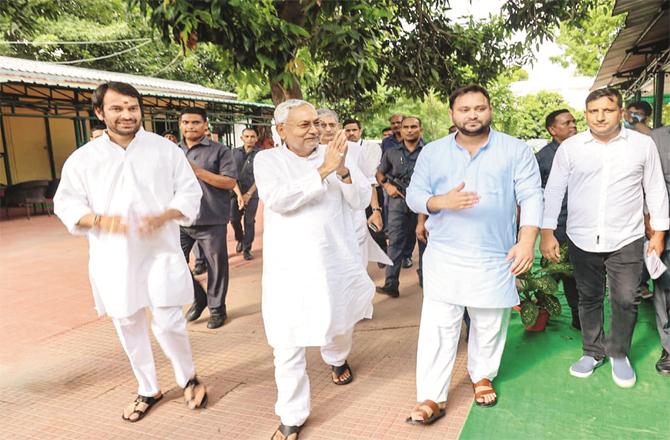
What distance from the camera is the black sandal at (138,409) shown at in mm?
3020

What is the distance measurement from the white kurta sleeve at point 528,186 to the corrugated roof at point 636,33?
2752 mm

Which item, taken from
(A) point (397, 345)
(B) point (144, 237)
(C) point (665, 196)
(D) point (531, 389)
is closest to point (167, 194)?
(B) point (144, 237)

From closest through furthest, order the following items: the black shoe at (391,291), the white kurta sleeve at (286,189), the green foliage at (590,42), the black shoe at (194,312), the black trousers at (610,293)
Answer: the white kurta sleeve at (286,189), the black trousers at (610,293), the black shoe at (194,312), the black shoe at (391,291), the green foliage at (590,42)

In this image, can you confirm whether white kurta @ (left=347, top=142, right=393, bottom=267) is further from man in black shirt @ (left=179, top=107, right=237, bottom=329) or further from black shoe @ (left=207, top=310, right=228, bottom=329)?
black shoe @ (left=207, top=310, right=228, bottom=329)

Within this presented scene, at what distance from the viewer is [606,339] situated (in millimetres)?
3451

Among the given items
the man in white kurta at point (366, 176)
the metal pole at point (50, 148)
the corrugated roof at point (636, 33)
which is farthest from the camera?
the metal pole at point (50, 148)

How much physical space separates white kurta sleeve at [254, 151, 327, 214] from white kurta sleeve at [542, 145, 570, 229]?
4.60ft

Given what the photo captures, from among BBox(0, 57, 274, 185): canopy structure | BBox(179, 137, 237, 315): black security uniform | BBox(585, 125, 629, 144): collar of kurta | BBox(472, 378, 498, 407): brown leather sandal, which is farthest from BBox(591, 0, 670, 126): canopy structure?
BBox(0, 57, 274, 185): canopy structure

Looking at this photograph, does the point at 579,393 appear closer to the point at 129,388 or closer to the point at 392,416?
the point at 392,416

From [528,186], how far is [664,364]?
1597 millimetres

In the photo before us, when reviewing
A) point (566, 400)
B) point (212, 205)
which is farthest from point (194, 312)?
point (566, 400)

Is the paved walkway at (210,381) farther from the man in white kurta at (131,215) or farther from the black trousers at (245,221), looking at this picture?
the black trousers at (245,221)

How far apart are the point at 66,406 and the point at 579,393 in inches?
119

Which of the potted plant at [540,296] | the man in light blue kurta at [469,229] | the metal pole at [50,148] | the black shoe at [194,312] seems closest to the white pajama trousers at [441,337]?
the man in light blue kurta at [469,229]
